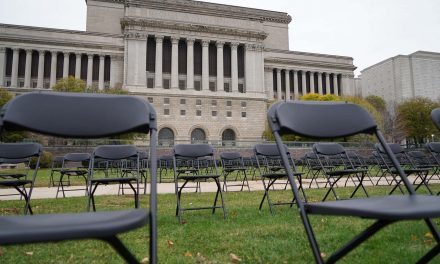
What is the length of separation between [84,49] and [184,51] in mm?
16362

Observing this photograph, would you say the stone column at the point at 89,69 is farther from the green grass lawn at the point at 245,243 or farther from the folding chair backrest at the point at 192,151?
the green grass lawn at the point at 245,243

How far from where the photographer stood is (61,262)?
3578mm

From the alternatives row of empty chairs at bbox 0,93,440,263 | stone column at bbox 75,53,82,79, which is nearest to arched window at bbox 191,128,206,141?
stone column at bbox 75,53,82,79

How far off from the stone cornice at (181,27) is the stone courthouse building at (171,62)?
15 centimetres

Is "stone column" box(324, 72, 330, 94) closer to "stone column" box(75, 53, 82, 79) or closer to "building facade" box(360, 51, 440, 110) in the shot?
"building facade" box(360, 51, 440, 110)

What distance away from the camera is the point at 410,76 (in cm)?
7875

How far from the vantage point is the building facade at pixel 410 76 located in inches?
3066

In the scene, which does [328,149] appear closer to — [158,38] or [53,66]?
[158,38]

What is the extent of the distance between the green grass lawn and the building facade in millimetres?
80470

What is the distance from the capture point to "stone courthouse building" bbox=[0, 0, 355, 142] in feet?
175

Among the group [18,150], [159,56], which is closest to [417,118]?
[159,56]

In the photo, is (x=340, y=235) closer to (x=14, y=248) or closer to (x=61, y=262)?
(x=61, y=262)

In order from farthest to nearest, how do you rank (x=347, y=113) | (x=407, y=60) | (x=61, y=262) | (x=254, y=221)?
(x=407, y=60), (x=254, y=221), (x=61, y=262), (x=347, y=113)

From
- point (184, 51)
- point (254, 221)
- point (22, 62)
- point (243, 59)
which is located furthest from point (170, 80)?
point (254, 221)
